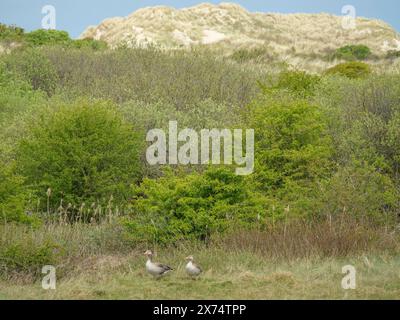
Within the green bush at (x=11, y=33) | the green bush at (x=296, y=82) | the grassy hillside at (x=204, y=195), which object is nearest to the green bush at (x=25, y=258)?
the grassy hillside at (x=204, y=195)

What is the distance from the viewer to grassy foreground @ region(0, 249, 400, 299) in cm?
943

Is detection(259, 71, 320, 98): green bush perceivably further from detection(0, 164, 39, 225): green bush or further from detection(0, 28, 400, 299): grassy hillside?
detection(0, 164, 39, 225): green bush

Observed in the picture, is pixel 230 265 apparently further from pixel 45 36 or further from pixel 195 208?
pixel 45 36

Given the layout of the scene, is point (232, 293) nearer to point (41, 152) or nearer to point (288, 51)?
point (41, 152)

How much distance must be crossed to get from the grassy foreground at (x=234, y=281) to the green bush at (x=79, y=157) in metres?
5.47

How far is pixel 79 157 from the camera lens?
17281mm

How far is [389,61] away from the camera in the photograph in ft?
188

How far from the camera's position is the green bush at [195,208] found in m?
13.7

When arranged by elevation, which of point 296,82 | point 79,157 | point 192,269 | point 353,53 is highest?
point 353,53

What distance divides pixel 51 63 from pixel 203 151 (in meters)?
15.6

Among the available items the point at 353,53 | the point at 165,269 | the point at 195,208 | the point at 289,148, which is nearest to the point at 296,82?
the point at 289,148

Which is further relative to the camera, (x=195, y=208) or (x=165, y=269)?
(x=195, y=208)

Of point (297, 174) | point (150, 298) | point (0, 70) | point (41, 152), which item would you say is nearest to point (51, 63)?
point (0, 70)

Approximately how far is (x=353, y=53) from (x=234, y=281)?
53.9m
